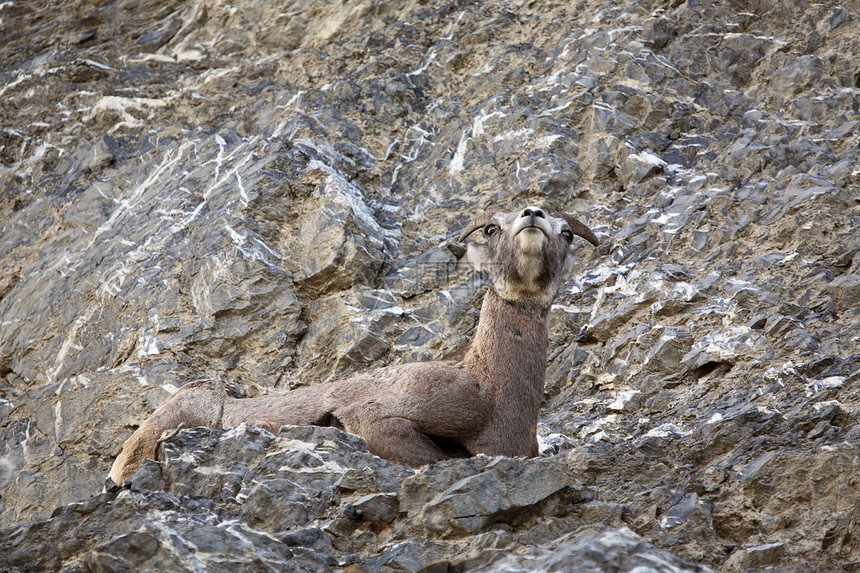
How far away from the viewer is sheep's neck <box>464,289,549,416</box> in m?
7.92

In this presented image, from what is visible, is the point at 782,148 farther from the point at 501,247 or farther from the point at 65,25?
the point at 65,25

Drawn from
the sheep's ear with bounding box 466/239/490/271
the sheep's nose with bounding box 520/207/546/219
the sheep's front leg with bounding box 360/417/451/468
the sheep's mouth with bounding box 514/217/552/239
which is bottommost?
the sheep's front leg with bounding box 360/417/451/468

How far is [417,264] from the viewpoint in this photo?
428 inches

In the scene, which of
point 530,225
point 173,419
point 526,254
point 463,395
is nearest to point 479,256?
point 526,254

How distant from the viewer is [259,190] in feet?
35.8

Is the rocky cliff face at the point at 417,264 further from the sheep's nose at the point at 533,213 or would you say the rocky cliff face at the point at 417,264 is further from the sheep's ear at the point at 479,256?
the sheep's nose at the point at 533,213

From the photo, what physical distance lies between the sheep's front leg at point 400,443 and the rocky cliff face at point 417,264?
0.87 metres

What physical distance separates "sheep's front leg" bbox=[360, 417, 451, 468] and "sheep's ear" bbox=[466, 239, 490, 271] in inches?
84.6

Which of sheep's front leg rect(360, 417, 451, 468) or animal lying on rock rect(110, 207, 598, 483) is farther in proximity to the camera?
animal lying on rock rect(110, 207, 598, 483)

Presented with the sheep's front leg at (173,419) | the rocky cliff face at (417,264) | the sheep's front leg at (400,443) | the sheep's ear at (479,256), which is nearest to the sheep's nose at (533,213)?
the sheep's ear at (479,256)

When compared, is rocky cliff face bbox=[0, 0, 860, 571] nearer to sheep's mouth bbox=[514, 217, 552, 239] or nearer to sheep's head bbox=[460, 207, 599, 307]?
sheep's head bbox=[460, 207, 599, 307]

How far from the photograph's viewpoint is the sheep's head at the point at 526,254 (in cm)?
827

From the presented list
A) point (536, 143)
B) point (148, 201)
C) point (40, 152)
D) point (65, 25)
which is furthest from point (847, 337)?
point (65, 25)

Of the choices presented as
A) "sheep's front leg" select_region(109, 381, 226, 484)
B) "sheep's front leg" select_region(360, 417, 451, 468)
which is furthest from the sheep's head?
"sheep's front leg" select_region(109, 381, 226, 484)
